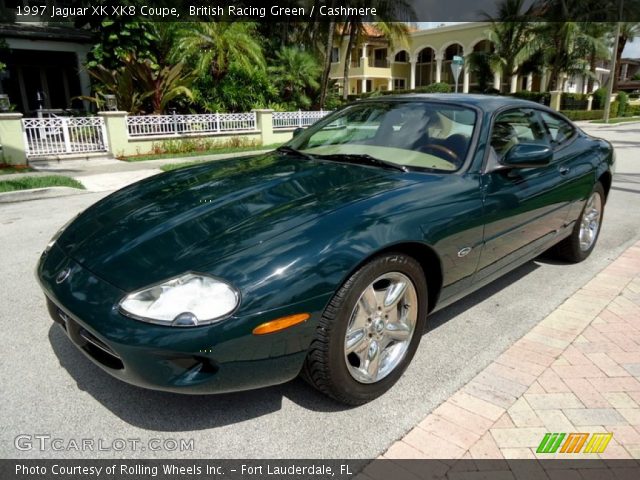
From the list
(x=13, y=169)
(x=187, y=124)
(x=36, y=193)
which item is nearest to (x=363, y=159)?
(x=36, y=193)

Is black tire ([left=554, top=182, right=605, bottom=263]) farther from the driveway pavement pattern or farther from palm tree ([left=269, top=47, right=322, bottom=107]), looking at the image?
palm tree ([left=269, top=47, right=322, bottom=107])

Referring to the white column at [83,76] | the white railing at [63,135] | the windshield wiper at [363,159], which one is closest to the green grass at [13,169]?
the white railing at [63,135]

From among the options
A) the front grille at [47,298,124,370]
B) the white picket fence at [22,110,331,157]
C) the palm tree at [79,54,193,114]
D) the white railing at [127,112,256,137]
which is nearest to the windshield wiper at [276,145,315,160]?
the front grille at [47,298,124,370]

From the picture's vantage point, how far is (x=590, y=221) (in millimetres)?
4586

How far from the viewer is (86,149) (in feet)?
40.0

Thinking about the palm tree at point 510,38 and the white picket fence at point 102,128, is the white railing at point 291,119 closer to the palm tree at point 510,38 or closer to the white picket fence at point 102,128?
the white picket fence at point 102,128

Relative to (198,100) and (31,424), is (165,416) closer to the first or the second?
(31,424)

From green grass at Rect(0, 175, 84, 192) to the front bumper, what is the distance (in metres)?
7.26

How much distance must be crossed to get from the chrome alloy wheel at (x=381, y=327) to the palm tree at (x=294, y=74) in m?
19.0

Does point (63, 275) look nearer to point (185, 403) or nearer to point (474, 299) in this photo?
point (185, 403)

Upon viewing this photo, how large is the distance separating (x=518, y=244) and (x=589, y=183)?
4.53ft

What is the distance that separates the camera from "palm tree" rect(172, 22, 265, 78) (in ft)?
53.1

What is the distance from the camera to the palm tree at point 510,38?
32044mm

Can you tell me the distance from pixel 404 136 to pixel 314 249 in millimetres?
1499
